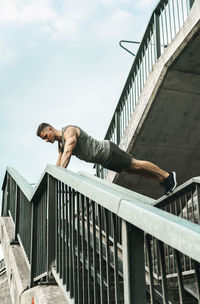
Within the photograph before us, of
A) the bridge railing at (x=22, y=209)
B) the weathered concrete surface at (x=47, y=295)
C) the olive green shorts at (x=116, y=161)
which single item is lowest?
the weathered concrete surface at (x=47, y=295)

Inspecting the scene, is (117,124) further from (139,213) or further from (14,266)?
(139,213)

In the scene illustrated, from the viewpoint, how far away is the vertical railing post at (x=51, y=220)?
3.18 m

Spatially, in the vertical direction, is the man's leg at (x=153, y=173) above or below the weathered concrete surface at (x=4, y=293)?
above

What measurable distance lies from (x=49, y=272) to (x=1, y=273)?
4.03 m

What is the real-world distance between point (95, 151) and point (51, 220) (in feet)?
6.06

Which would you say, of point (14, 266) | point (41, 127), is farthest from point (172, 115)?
point (14, 266)

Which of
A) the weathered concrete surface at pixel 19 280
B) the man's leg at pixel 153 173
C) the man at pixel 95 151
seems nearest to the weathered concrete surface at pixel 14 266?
the weathered concrete surface at pixel 19 280

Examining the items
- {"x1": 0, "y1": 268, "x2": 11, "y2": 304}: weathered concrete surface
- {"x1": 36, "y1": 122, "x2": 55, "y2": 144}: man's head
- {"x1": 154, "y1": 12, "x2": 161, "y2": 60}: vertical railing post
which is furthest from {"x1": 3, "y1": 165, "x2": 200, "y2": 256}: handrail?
{"x1": 154, "y1": 12, "x2": 161, "y2": 60}: vertical railing post

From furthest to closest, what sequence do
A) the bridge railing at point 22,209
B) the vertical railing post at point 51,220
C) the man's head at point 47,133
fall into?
the man's head at point 47,133, the bridge railing at point 22,209, the vertical railing post at point 51,220

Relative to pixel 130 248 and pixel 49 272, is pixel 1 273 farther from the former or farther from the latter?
pixel 130 248

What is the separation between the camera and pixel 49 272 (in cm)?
316

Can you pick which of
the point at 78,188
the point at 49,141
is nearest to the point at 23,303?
the point at 78,188

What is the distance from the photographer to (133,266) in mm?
1764

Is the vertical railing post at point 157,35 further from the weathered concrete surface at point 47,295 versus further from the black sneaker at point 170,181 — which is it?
the weathered concrete surface at point 47,295
